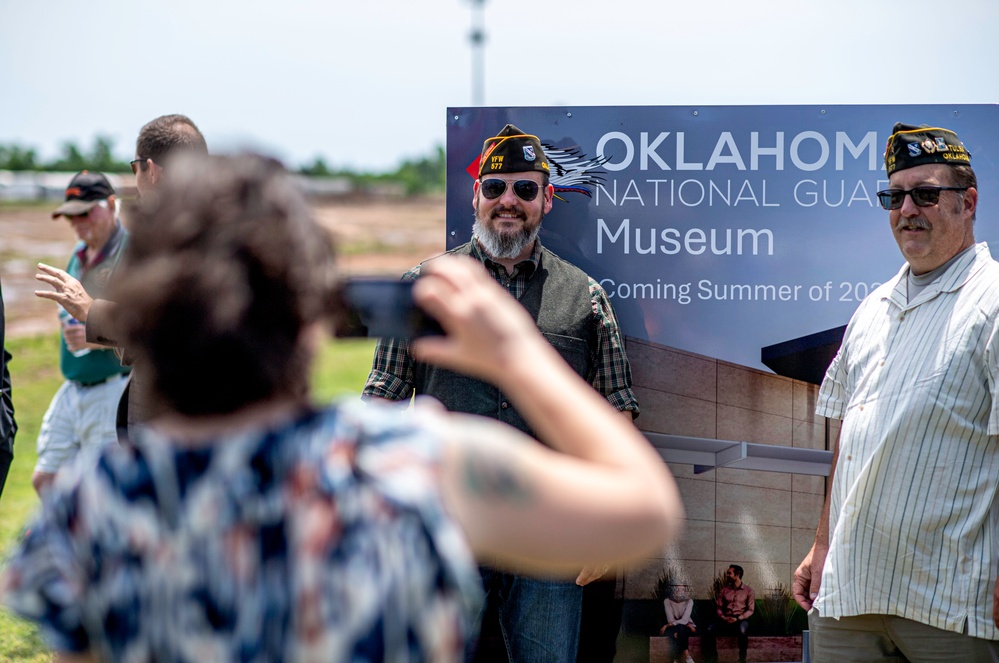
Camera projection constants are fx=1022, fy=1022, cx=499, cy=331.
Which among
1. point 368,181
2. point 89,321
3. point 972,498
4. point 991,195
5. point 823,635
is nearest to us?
point 972,498

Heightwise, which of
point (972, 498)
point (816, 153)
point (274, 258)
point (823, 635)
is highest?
point (816, 153)

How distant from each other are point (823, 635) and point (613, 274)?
1724mm

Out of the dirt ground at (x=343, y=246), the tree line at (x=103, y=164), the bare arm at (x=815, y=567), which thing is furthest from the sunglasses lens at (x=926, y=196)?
the tree line at (x=103, y=164)

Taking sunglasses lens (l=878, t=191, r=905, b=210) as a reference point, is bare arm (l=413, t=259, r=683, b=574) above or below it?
below

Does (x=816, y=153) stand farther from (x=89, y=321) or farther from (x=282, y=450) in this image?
(x=282, y=450)

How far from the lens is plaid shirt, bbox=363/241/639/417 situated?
3.98 meters

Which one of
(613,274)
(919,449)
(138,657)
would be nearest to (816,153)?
(613,274)

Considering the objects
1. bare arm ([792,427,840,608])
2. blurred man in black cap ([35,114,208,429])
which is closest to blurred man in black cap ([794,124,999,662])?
bare arm ([792,427,840,608])

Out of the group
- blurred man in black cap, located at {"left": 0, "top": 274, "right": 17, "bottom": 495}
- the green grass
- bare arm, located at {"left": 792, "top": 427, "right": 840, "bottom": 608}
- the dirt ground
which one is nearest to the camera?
bare arm, located at {"left": 792, "top": 427, "right": 840, "bottom": 608}

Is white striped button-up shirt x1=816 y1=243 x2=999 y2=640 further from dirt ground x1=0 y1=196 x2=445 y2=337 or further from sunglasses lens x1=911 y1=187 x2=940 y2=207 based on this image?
dirt ground x1=0 y1=196 x2=445 y2=337

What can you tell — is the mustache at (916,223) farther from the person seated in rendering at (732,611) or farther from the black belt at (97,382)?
the black belt at (97,382)

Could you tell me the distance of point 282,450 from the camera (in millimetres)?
1195

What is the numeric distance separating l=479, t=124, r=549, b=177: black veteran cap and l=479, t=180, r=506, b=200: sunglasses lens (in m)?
0.05

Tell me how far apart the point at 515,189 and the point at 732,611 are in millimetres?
1997
